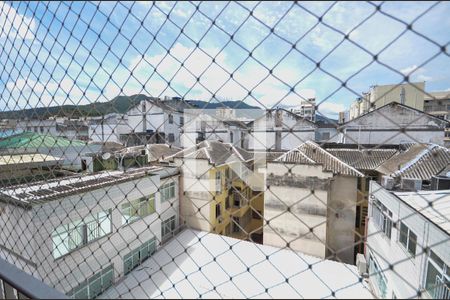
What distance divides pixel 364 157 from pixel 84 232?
16.8ft

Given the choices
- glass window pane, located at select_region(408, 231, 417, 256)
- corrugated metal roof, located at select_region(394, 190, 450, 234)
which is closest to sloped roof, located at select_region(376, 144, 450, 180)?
corrugated metal roof, located at select_region(394, 190, 450, 234)

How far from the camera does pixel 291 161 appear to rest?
4.30 metres

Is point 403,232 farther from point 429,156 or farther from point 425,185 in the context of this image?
point 429,156

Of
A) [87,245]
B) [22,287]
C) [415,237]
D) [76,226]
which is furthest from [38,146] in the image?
[415,237]

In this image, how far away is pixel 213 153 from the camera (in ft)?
17.9

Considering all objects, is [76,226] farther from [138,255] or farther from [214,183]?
[214,183]

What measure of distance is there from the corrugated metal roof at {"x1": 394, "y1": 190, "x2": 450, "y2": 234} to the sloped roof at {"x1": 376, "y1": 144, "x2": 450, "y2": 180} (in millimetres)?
1414

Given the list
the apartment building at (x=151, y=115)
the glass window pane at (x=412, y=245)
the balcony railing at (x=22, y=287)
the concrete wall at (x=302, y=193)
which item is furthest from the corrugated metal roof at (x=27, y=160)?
the concrete wall at (x=302, y=193)

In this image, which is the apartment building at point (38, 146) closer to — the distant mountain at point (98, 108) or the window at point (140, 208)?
the distant mountain at point (98, 108)

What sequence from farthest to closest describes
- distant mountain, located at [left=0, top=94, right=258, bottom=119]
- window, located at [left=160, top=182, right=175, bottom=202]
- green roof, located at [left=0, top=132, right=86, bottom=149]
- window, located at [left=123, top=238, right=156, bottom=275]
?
1. window, located at [left=160, top=182, right=175, bottom=202]
2. window, located at [left=123, top=238, right=156, bottom=275]
3. green roof, located at [left=0, top=132, right=86, bottom=149]
4. distant mountain, located at [left=0, top=94, right=258, bottom=119]

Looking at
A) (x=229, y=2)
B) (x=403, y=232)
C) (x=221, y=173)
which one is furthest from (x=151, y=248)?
(x=229, y=2)

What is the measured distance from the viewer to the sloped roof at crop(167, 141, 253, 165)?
504 centimetres

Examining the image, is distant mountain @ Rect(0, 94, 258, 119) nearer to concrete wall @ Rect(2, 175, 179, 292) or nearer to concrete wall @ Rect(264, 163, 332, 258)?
concrete wall @ Rect(2, 175, 179, 292)

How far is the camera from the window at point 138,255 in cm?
337
